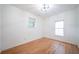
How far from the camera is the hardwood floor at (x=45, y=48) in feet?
5.31

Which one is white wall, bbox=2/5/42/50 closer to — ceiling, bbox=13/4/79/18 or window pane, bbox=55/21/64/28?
ceiling, bbox=13/4/79/18

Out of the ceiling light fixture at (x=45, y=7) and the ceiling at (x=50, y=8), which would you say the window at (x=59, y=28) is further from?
the ceiling light fixture at (x=45, y=7)

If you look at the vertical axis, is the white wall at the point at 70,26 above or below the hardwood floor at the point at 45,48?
above

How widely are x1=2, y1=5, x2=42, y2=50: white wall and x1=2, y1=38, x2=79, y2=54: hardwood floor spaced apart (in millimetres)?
98

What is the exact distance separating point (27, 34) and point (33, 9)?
51cm

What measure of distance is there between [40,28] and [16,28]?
1.56ft

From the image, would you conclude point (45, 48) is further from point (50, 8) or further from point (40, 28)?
point (50, 8)

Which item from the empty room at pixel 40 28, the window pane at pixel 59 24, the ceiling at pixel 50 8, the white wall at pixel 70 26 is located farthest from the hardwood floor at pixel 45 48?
the ceiling at pixel 50 8

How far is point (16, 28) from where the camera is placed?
1661 millimetres

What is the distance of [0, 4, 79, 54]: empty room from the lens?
1.61m

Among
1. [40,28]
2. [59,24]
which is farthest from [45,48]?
[59,24]

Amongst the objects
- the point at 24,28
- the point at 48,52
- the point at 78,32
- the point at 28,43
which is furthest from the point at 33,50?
the point at 78,32

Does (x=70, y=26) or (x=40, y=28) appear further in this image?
(x=40, y=28)
